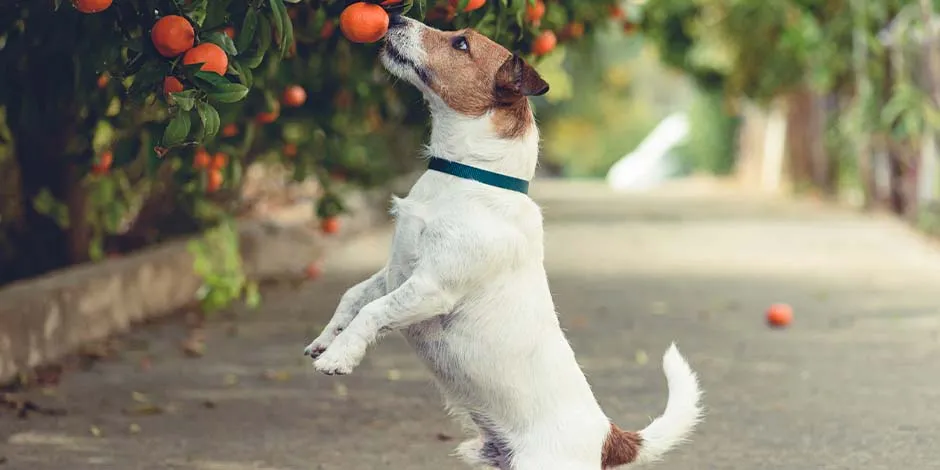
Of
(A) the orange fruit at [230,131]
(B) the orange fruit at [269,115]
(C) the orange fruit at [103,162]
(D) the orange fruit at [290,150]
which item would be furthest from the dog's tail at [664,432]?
(D) the orange fruit at [290,150]

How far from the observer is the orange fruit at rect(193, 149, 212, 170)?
7.00 m

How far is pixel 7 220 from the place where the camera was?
8.96 meters

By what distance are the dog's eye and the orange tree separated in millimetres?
276

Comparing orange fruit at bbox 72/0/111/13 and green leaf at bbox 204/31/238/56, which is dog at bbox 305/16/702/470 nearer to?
green leaf at bbox 204/31/238/56

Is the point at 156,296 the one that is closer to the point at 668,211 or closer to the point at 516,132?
the point at 516,132

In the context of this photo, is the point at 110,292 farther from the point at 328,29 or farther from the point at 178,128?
the point at 178,128

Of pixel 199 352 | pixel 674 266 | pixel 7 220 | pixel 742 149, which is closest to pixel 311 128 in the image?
pixel 199 352

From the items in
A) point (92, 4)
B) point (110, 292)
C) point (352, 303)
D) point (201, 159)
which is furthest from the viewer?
point (110, 292)

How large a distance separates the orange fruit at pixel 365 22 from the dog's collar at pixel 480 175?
418mm

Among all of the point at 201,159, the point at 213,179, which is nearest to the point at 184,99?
the point at 201,159

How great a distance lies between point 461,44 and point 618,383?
3.38m

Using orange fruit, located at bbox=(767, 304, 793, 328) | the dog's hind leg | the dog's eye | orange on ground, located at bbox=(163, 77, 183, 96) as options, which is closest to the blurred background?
orange on ground, located at bbox=(163, 77, 183, 96)

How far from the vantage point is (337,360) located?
4.13 meters

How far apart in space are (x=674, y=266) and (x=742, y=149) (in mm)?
22326
